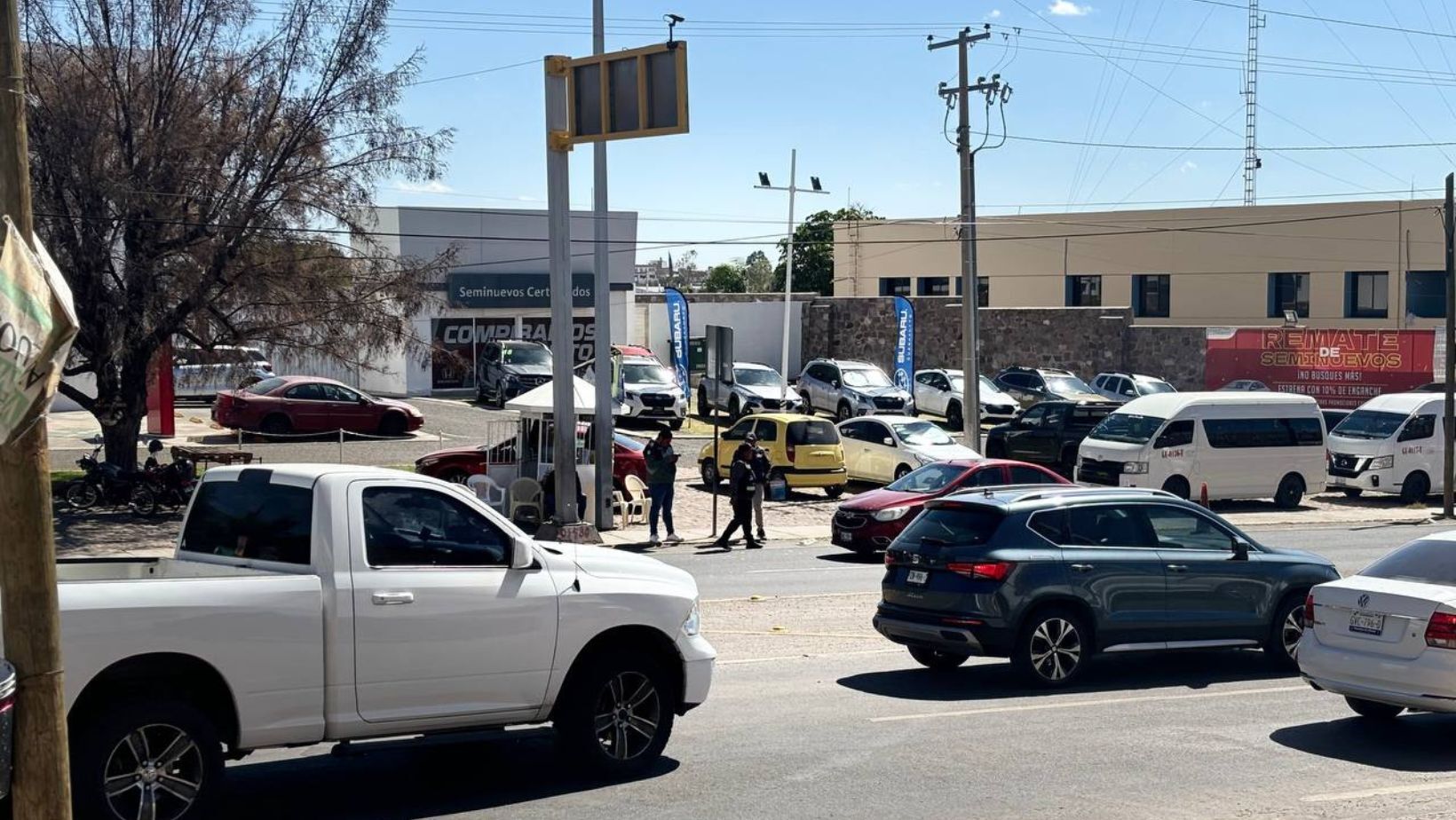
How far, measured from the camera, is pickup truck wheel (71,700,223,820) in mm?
7262

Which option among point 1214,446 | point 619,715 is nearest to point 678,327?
point 1214,446

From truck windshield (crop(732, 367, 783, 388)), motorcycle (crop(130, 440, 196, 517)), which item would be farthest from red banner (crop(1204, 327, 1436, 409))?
motorcycle (crop(130, 440, 196, 517))

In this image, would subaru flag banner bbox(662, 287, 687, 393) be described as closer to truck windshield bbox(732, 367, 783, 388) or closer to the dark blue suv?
truck windshield bbox(732, 367, 783, 388)

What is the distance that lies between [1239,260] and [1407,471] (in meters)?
28.4

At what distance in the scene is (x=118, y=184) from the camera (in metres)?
22.2

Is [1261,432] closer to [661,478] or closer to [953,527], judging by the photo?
[661,478]

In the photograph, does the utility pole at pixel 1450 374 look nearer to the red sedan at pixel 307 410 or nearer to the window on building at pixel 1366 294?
the red sedan at pixel 307 410

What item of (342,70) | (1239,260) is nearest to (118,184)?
(342,70)

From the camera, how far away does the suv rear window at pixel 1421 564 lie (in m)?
10.8

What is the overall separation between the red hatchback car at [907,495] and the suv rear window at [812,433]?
20.1ft

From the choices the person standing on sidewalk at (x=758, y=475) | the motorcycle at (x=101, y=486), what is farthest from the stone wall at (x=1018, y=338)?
the motorcycle at (x=101, y=486)

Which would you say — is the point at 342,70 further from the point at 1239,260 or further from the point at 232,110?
the point at 1239,260

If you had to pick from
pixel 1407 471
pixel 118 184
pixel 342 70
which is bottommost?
pixel 1407 471

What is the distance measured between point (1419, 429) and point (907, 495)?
17413mm
